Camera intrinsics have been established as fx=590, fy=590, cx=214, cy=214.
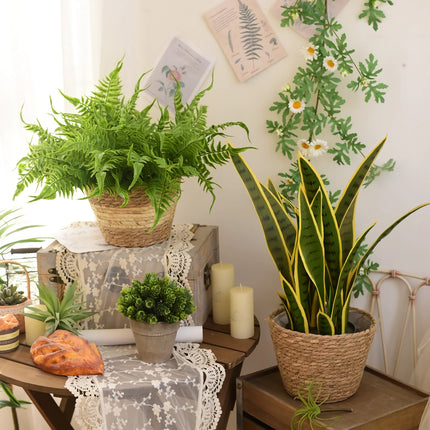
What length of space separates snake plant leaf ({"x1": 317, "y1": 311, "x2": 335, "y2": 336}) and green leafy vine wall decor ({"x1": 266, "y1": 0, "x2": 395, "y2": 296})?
0.36 metres

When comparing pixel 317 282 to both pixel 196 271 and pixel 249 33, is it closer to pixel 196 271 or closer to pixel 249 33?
pixel 196 271

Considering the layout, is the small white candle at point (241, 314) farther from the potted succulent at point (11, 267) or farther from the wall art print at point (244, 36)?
the wall art print at point (244, 36)

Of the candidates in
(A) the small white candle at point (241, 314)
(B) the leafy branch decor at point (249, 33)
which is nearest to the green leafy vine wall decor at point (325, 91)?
(B) the leafy branch decor at point (249, 33)

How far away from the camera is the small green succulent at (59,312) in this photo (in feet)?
4.94

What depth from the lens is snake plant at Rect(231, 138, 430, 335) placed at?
1393 millimetres

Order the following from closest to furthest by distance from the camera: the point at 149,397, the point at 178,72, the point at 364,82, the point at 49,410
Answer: the point at 149,397, the point at 49,410, the point at 364,82, the point at 178,72

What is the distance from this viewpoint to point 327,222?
1.43 meters

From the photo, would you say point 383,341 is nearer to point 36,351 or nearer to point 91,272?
point 91,272

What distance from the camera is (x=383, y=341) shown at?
1822 millimetres

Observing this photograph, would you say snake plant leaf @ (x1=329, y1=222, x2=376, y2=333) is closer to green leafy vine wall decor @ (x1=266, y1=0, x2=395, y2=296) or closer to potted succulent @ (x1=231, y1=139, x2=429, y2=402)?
potted succulent @ (x1=231, y1=139, x2=429, y2=402)

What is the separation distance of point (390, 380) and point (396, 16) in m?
1.01

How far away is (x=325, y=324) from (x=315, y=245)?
197 millimetres

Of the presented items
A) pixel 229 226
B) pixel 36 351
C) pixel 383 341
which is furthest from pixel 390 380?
pixel 36 351

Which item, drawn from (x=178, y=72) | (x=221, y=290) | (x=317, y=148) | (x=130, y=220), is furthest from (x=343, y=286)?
(x=178, y=72)
